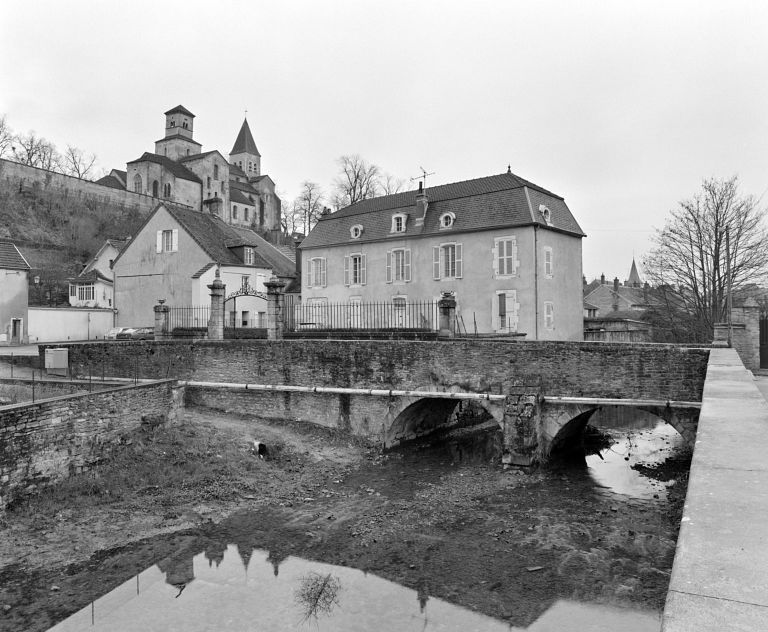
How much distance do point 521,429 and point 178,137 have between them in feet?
229

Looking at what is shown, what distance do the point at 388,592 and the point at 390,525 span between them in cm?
259

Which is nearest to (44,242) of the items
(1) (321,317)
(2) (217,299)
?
(1) (321,317)

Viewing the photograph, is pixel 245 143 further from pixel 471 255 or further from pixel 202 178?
pixel 471 255

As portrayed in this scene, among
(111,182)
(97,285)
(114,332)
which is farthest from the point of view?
(111,182)

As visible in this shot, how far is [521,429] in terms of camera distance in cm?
1405

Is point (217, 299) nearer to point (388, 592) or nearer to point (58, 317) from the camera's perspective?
point (388, 592)

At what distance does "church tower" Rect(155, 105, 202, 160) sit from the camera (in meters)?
72.9

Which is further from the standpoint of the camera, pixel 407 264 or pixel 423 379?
pixel 407 264

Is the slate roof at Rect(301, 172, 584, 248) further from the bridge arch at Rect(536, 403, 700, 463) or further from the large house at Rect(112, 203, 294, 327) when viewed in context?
the bridge arch at Rect(536, 403, 700, 463)

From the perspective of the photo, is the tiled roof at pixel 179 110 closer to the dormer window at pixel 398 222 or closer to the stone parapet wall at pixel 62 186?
the stone parapet wall at pixel 62 186

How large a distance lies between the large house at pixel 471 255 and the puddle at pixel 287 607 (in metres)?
18.3

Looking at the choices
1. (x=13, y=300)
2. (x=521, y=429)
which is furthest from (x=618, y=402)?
(x=13, y=300)

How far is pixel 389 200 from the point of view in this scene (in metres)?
30.8

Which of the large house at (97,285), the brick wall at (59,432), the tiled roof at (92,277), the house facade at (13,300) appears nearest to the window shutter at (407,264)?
the brick wall at (59,432)
